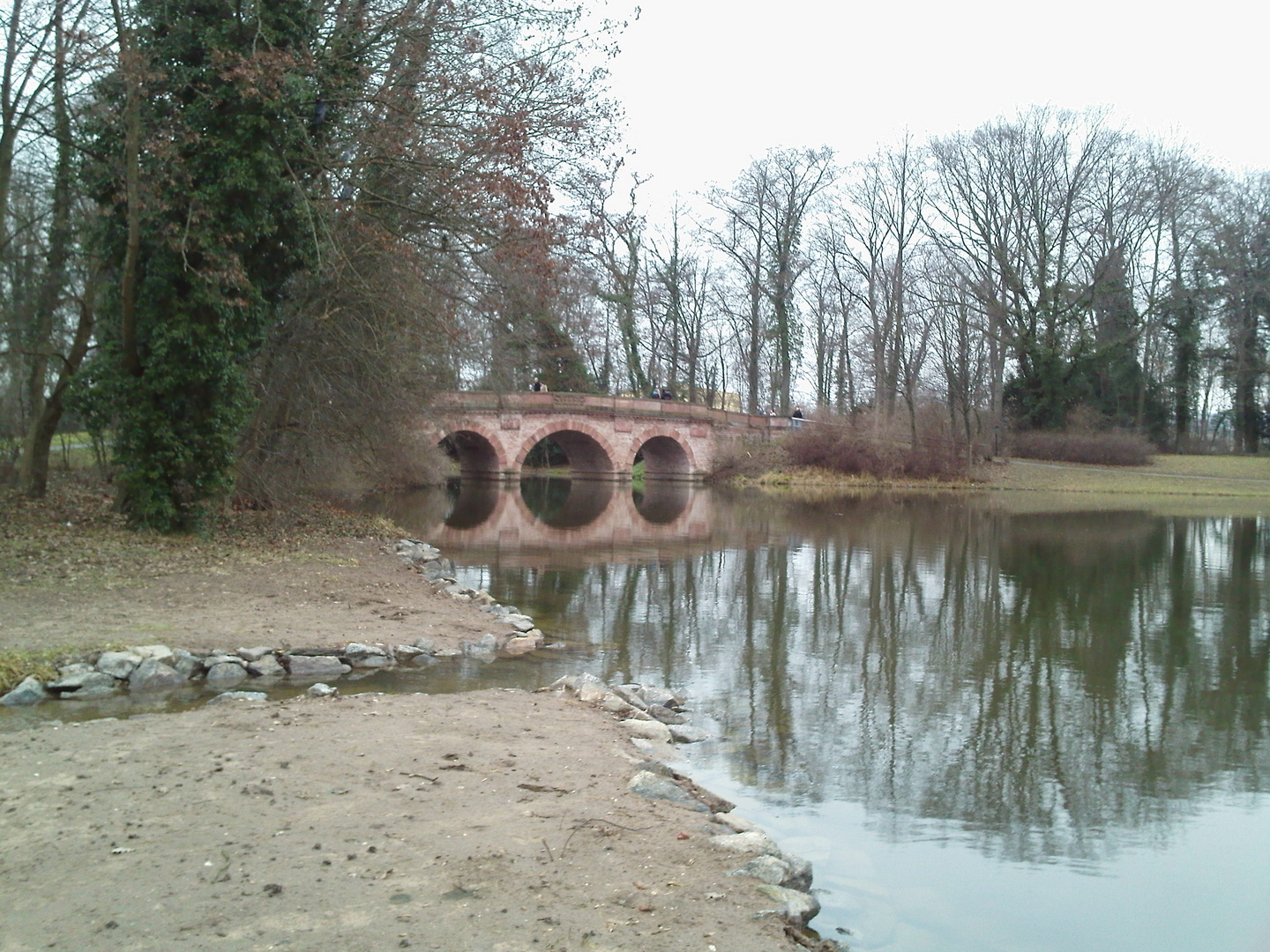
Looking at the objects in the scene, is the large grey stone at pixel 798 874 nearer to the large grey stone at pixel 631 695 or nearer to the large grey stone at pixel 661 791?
the large grey stone at pixel 661 791

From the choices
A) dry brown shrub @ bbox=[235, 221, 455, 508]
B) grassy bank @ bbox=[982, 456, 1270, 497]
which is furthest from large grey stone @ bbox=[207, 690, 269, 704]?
grassy bank @ bbox=[982, 456, 1270, 497]

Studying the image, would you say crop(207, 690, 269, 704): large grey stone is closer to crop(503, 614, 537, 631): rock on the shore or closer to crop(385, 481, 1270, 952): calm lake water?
crop(385, 481, 1270, 952): calm lake water

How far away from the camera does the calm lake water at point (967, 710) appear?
15.6 ft

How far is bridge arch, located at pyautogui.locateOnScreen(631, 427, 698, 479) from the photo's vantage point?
133 feet

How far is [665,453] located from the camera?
43781 mm

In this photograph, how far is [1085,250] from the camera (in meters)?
41.3

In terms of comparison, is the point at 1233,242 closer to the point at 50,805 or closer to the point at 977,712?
the point at 977,712

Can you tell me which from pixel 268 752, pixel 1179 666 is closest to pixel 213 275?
pixel 268 752

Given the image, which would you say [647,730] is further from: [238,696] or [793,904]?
[793,904]

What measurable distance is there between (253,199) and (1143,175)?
124 ft

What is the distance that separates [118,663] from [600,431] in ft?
109

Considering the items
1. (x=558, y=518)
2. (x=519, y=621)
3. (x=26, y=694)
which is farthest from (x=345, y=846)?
Answer: (x=558, y=518)

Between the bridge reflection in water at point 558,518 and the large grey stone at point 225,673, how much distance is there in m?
8.83

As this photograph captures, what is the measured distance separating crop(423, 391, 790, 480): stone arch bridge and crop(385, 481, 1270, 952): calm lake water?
19274mm
